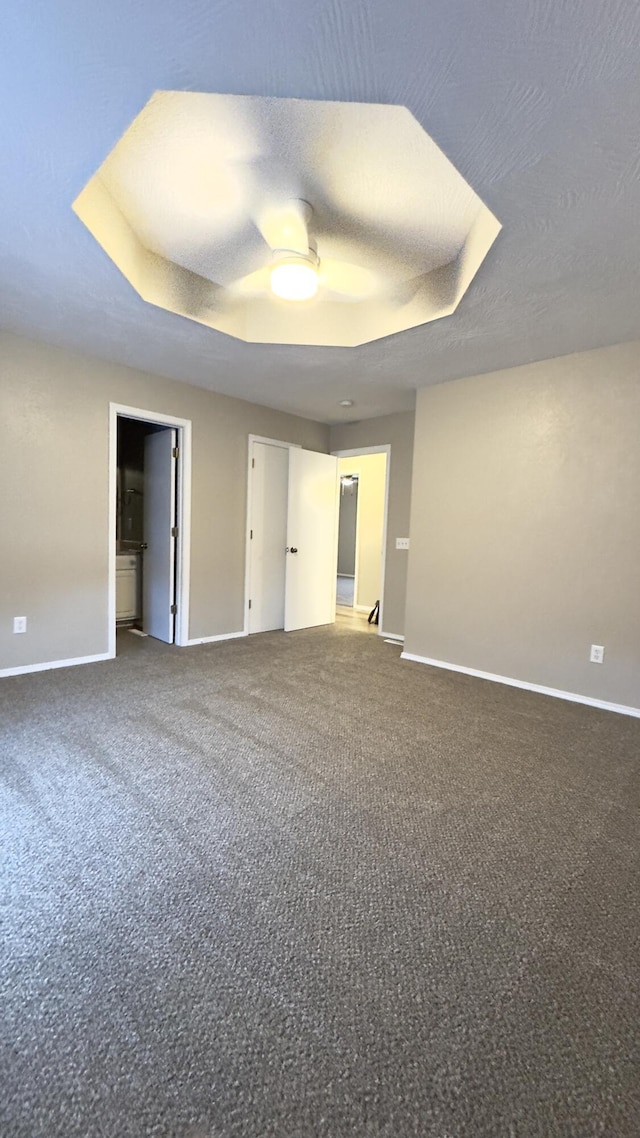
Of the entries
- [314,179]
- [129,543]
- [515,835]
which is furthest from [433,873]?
[129,543]

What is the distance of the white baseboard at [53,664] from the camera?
3.38 metres

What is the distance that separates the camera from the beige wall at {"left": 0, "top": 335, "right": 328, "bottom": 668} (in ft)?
10.8

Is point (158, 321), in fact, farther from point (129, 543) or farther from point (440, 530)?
point (129, 543)

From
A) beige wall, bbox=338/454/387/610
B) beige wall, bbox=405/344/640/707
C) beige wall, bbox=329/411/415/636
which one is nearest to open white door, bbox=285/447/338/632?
beige wall, bbox=329/411/415/636

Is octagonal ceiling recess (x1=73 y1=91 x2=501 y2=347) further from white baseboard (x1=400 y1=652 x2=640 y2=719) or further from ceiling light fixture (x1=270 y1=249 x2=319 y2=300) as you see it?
white baseboard (x1=400 y1=652 x2=640 y2=719)

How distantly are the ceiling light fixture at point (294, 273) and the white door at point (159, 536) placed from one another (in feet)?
7.34

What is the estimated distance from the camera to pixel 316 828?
179 cm

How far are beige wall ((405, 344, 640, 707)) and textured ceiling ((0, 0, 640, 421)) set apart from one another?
2.83 feet

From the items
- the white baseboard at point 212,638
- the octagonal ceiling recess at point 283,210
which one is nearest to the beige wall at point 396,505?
the white baseboard at point 212,638

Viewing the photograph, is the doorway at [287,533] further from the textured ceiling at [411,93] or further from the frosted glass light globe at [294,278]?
the textured ceiling at [411,93]

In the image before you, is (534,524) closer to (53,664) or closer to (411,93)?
(411,93)

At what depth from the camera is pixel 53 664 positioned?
11.7ft

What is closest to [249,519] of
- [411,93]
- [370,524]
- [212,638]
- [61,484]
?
[212,638]

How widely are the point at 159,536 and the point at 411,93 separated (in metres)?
3.83
